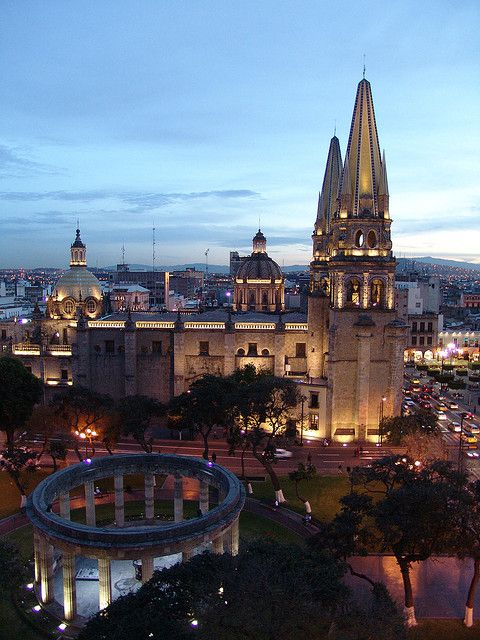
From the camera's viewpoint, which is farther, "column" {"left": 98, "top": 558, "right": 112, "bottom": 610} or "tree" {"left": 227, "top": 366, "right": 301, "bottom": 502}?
"tree" {"left": 227, "top": 366, "right": 301, "bottom": 502}

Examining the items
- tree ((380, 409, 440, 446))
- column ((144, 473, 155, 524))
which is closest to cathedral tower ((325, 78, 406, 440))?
tree ((380, 409, 440, 446))

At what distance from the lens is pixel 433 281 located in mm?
131750

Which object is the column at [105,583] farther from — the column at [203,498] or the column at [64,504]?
the column at [203,498]

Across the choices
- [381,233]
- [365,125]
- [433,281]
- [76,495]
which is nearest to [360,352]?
[381,233]

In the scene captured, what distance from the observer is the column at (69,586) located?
1061 inches

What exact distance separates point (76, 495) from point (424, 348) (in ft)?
252

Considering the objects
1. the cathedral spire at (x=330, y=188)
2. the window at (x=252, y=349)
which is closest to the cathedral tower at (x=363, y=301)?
the window at (x=252, y=349)

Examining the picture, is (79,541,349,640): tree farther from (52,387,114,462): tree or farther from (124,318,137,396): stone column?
(124,318,137,396): stone column

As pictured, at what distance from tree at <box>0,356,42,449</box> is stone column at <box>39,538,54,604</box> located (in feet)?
70.0

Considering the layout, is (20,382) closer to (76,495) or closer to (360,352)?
(76,495)

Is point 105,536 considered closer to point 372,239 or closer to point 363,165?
point 372,239

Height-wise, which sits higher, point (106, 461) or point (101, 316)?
point (101, 316)

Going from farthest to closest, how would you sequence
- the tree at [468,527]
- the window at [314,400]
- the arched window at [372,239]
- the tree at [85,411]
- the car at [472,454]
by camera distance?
the window at [314,400]
the arched window at [372,239]
the car at [472,454]
the tree at [85,411]
the tree at [468,527]

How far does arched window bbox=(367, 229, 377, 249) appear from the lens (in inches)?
2295
